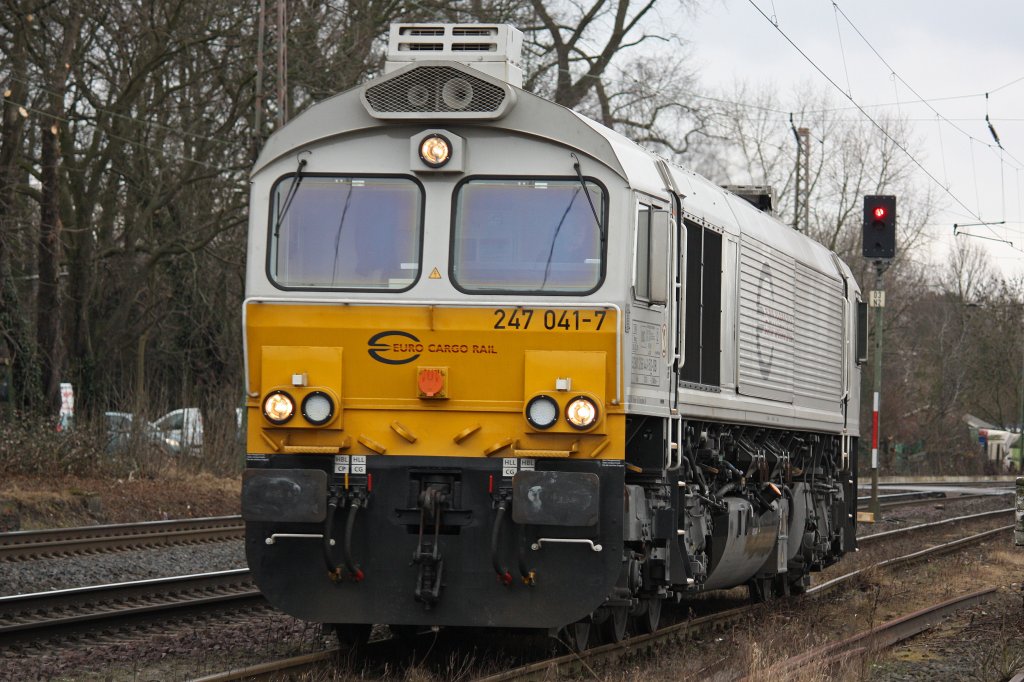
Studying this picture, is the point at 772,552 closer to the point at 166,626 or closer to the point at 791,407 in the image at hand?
the point at 791,407

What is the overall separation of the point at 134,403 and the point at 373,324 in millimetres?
17188

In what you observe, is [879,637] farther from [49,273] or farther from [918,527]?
[49,273]

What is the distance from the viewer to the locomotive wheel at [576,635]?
9.29m

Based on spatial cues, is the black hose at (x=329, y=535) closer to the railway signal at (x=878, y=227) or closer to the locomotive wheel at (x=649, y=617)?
the locomotive wheel at (x=649, y=617)

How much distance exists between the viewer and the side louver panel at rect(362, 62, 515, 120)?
8828 millimetres

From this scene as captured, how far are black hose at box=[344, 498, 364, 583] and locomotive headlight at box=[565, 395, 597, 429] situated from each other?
4.37ft

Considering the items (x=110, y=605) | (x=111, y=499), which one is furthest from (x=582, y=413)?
(x=111, y=499)

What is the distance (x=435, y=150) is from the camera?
878 cm

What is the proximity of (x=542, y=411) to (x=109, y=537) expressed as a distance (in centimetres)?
949

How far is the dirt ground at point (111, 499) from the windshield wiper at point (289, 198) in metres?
10.6

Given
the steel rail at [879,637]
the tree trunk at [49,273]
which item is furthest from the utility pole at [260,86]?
the steel rail at [879,637]

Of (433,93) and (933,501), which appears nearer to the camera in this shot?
(433,93)

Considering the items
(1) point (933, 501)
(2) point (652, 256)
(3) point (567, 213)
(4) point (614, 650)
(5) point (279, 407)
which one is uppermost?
(3) point (567, 213)

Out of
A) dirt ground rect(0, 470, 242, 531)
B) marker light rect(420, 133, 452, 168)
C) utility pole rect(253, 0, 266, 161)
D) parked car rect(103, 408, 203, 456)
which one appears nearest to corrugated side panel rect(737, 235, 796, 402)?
marker light rect(420, 133, 452, 168)
